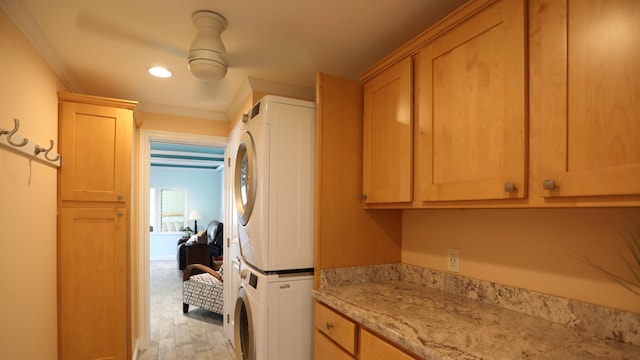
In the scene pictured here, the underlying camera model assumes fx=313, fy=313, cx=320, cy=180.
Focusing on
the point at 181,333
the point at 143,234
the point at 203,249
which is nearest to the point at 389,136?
the point at 143,234

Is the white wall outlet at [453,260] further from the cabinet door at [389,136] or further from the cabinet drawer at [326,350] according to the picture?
the cabinet drawer at [326,350]

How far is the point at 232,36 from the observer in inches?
70.7

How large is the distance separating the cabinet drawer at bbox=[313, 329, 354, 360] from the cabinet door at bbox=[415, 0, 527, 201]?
839mm

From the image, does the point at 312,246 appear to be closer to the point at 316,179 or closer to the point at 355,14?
the point at 316,179

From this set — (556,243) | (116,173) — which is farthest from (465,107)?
(116,173)

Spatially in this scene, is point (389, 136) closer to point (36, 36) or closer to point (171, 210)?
point (36, 36)

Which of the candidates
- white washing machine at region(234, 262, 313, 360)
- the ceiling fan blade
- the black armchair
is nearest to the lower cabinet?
white washing machine at region(234, 262, 313, 360)

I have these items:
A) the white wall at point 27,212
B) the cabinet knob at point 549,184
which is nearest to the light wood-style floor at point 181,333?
the white wall at point 27,212

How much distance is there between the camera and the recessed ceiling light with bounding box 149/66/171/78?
2240 mm

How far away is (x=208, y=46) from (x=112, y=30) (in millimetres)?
572

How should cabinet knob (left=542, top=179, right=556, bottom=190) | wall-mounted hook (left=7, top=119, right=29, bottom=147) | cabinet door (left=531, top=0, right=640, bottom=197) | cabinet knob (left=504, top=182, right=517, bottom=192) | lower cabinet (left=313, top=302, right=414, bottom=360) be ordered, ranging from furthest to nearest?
1. wall-mounted hook (left=7, top=119, right=29, bottom=147)
2. lower cabinet (left=313, top=302, right=414, bottom=360)
3. cabinet knob (left=504, top=182, right=517, bottom=192)
4. cabinet knob (left=542, top=179, right=556, bottom=190)
5. cabinet door (left=531, top=0, right=640, bottom=197)

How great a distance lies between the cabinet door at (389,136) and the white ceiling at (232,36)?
268 mm

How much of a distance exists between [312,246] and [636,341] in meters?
1.41

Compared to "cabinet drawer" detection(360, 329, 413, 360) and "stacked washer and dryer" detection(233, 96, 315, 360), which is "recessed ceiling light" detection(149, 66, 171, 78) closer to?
"stacked washer and dryer" detection(233, 96, 315, 360)
